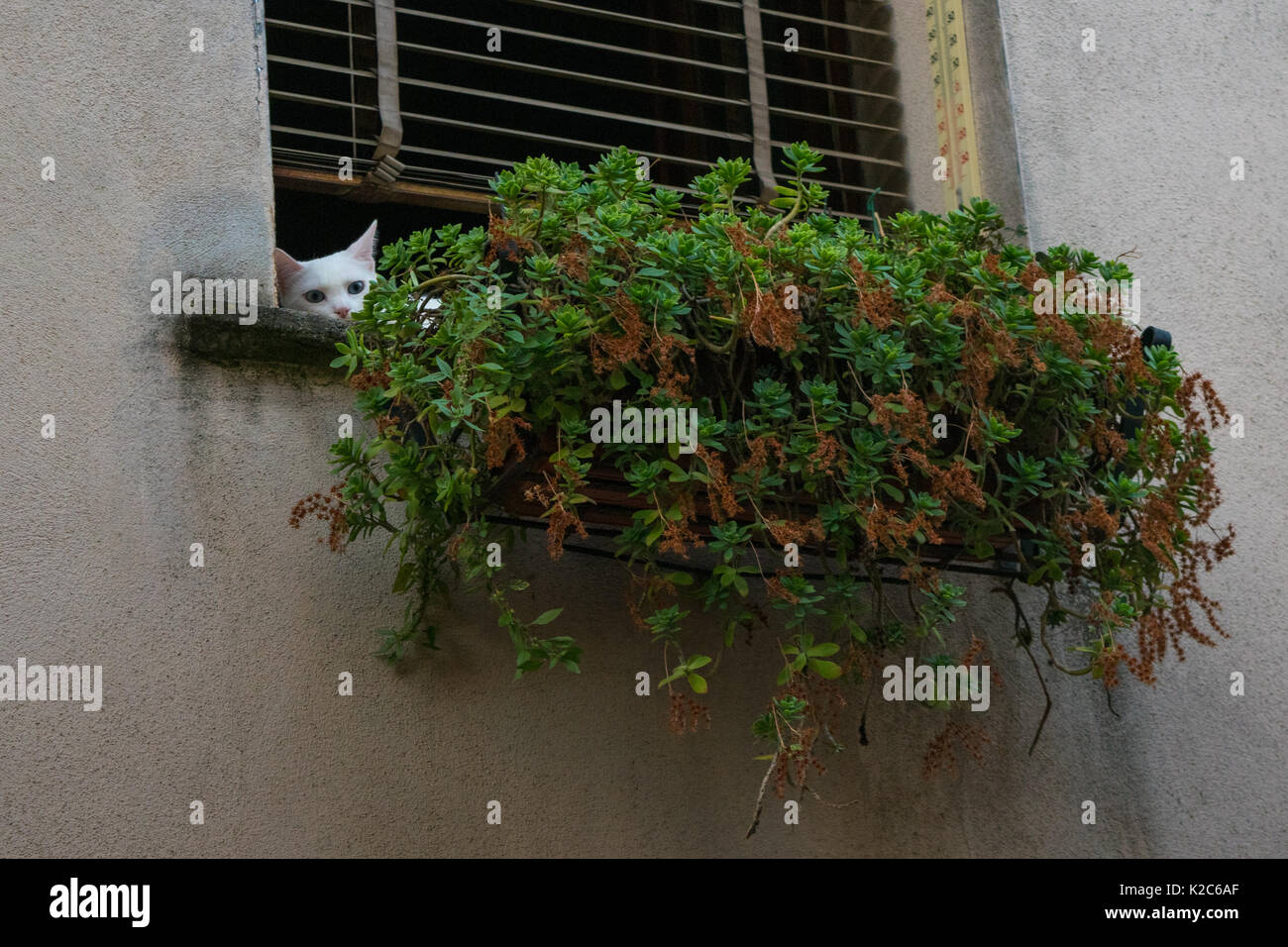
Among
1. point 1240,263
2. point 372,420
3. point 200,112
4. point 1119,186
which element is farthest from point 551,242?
point 1240,263

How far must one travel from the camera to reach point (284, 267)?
11.4 feet

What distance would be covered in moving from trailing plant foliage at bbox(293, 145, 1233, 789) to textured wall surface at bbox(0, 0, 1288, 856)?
0.19 meters

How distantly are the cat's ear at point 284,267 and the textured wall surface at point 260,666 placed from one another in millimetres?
169

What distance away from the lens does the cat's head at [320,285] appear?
3461 mm

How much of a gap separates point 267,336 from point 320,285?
13.3 inches

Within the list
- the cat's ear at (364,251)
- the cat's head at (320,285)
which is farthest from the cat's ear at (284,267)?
the cat's ear at (364,251)

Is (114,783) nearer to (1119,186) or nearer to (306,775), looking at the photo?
(306,775)

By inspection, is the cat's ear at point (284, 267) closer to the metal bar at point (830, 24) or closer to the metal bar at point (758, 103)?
the metal bar at point (758, 103)

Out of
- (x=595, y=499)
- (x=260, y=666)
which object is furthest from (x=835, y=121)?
(x=260, y=666)

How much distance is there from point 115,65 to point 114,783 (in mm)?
1678

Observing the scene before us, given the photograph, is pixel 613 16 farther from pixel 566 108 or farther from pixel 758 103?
pixel 758 103

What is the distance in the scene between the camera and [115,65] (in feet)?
10.9
